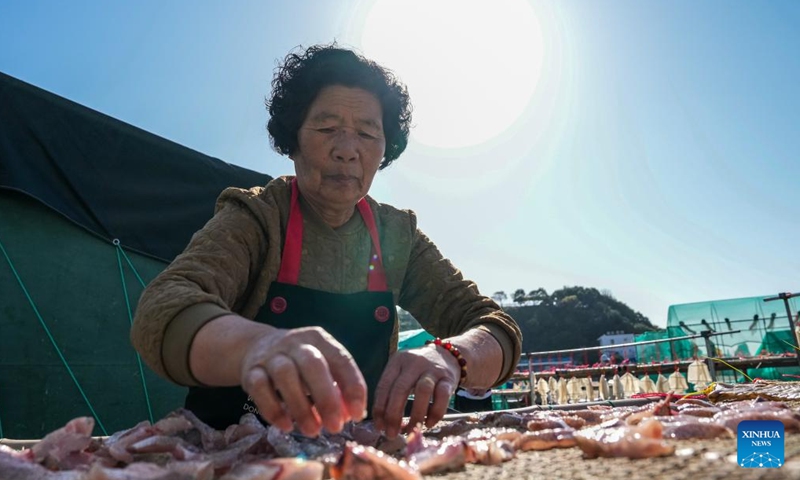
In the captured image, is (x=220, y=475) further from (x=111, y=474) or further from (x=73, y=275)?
(x=73, y=275)

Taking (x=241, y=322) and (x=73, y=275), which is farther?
(x=73, y=275)

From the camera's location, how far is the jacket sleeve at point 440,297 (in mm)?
1754

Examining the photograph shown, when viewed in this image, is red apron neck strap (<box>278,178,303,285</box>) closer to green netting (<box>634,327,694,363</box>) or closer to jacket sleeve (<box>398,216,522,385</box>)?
jacket sleeve (<box>398,216,522,385</box>)

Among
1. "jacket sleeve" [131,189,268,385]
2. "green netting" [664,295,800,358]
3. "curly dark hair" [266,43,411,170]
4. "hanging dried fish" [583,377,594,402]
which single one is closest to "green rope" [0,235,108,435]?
"curly dark hair" [266,43,411,170]

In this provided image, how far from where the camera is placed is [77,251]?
4281 mm

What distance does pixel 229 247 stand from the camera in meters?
1.47

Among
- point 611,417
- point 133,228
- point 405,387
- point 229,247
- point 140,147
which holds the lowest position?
point 611,417

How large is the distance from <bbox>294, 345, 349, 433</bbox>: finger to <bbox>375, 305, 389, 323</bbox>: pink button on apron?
1.01 m

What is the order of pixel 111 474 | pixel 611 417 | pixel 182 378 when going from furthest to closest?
1. pixel 611 417
2. pixel 182 378
3. pixel 111 474

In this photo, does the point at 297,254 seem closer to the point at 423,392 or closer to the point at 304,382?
the point at 423,392

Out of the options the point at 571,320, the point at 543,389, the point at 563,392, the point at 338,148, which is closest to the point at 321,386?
the point at 338,148

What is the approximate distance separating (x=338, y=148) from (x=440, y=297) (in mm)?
711

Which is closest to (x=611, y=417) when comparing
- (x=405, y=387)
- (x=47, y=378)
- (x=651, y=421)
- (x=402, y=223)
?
(x=651, y=421)

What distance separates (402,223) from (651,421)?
1278 millimetres
